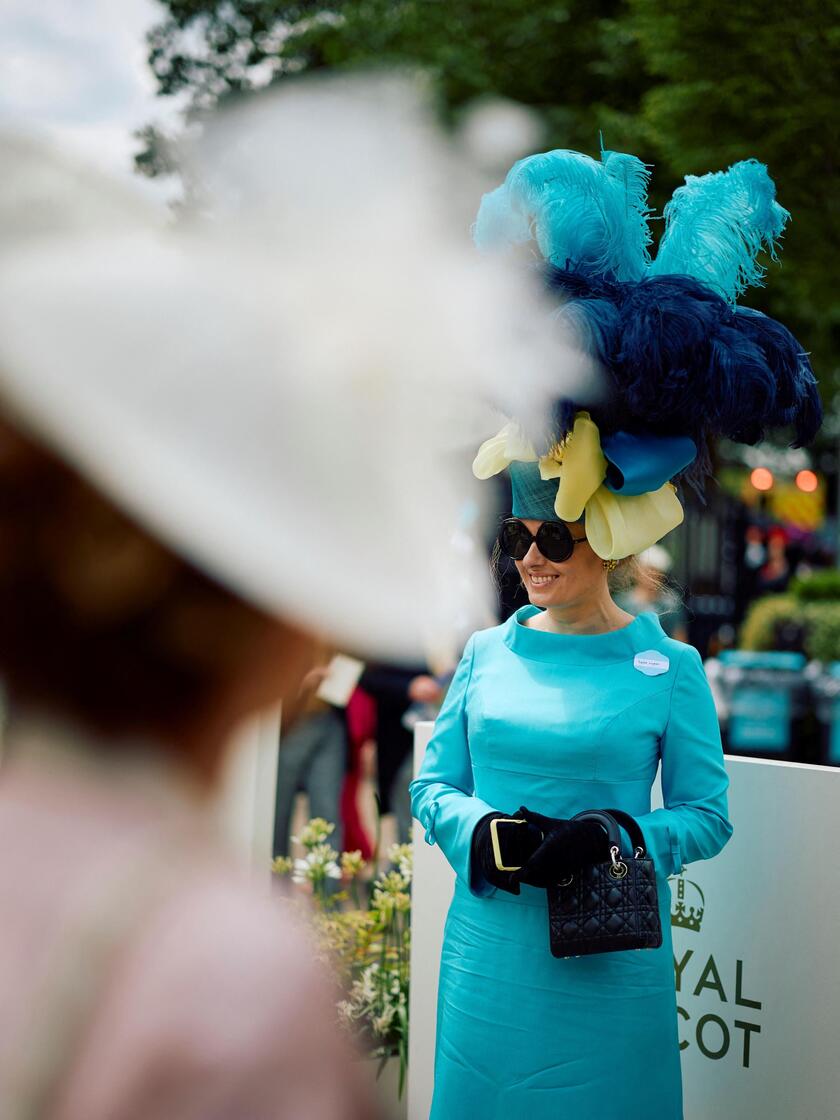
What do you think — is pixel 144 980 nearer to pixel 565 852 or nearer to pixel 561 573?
pixel 565 852

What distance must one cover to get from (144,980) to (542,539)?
168 centimetres

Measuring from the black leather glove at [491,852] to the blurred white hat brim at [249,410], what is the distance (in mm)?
1396

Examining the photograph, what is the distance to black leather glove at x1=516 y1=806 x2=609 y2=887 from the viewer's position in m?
1.97

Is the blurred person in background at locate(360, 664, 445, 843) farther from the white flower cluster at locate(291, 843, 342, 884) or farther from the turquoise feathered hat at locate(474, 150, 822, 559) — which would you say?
the turquoise feathered hat at locate(474, 150, 822, 559)

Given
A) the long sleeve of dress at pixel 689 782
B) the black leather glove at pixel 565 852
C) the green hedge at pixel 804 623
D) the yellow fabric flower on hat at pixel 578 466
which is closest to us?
the black leather glove at pixel 565 852

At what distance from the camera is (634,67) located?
1012 centimetres

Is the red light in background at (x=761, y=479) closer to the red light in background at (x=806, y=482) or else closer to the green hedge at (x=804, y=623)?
the red light in background at (x=806, y=482)

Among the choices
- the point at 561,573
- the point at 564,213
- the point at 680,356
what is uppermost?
the point at 564,213

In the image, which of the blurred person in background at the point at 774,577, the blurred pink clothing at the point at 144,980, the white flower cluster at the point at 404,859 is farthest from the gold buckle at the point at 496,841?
the blurred person in background at the point at 774,577

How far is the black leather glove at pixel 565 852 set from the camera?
197 cm

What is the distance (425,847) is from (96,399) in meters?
2.49

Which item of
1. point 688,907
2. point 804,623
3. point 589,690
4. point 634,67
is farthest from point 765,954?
point 634,67

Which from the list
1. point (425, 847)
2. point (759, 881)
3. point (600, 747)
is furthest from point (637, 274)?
point (425, 847)

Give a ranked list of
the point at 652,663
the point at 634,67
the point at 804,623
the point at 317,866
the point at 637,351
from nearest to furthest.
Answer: the point at 637,351 → the point at 652,663 → the point at 317,866 → the point at 634,67 → the point at 804,623
